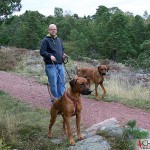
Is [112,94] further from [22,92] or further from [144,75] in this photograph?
[144,75]

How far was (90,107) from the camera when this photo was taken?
9.52 m

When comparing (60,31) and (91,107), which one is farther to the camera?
(60,31)

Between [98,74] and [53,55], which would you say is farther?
[98,74]

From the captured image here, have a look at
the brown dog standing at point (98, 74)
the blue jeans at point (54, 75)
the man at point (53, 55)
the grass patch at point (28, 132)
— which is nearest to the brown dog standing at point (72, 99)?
the grass patch at point (28, 132)

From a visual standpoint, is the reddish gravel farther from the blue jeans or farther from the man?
the man

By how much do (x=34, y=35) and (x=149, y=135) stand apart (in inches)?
1797

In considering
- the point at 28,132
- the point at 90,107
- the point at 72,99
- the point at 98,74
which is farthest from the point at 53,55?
the point at 98,74

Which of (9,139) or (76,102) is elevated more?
(76,102)

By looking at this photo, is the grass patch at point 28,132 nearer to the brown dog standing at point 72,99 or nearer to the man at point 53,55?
the brown dog standing at point 72,99

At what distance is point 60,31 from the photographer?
58.8m

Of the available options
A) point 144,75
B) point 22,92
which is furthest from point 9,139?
point 144,75

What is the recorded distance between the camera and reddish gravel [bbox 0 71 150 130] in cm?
818

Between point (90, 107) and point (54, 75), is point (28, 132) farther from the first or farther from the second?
point (90, 107)

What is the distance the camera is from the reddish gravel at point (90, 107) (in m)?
8.18
